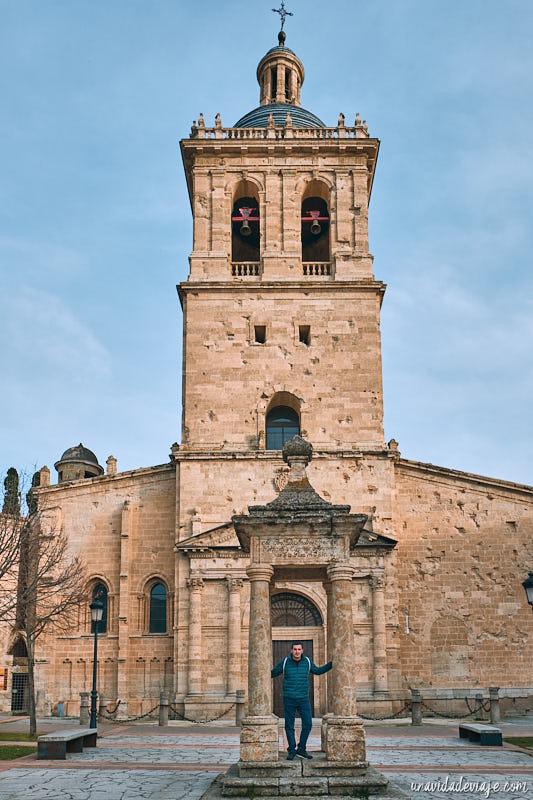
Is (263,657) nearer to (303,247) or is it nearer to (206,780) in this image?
(206,780)

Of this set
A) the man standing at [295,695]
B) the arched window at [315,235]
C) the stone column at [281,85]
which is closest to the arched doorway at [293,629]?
the arched window at [315,235]

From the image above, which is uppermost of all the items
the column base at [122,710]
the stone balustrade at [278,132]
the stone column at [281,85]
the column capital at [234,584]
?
the stone column at [281,85]

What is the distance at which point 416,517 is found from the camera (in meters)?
28.2

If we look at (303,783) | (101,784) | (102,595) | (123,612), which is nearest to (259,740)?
(303,783)

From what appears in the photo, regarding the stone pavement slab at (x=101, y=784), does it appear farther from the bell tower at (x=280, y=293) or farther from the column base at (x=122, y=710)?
the bell tower at (x=280, y=293)

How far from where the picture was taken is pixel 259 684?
11.9 m

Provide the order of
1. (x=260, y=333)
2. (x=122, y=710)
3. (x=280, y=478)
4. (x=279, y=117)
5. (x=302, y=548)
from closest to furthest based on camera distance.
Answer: (x=302, y=548) < (x=122, y=710) < (x=280, y=478) < (x=260, y=333) < (x=279, y=117)

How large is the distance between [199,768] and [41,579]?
32.1 feet

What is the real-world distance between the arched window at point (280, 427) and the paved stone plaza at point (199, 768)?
10886 millimetres

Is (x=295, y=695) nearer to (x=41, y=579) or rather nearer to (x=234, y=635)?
(x=41, y=579)

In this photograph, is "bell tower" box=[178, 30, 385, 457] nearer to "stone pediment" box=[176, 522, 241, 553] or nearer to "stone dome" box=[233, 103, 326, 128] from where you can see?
"stone dome" box=[233, 103, 326, 128]

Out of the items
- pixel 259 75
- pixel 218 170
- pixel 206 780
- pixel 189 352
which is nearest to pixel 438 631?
pixel 189 352

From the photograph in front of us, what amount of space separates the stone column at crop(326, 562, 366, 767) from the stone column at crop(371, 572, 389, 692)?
1359 cm

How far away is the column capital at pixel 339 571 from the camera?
40.5 feet
